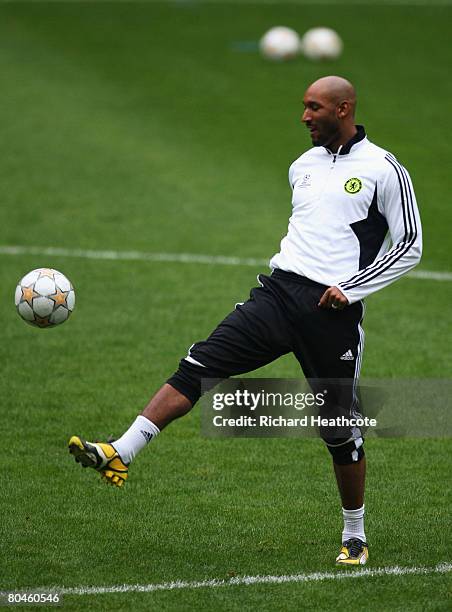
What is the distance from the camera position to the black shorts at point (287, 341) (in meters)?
6.88

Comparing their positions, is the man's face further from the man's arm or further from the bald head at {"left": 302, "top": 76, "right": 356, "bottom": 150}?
the man's arm

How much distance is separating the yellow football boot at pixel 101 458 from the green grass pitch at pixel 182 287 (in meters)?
0.62

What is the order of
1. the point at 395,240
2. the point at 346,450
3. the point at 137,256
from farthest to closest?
1. the point at 137,256
2. the point at 346,450
3. the point at 395,240

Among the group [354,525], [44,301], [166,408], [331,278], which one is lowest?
[354,525]

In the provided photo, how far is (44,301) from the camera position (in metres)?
7.92

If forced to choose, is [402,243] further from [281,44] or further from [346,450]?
[281,44]

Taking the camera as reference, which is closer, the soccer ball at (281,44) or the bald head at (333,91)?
the bald head at (333,91)

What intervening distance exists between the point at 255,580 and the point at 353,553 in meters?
0.68

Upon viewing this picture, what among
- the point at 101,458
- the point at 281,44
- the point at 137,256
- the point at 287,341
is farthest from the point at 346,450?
the point at 281,44

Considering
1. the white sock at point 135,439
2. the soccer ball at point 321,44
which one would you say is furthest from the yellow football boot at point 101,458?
the soccer ball at point 321,44

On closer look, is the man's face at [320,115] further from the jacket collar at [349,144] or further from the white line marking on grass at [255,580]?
the white line marking on grass at [255,580]

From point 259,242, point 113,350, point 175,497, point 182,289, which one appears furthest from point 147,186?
point 175,497

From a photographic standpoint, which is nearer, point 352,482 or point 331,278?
point 331,278

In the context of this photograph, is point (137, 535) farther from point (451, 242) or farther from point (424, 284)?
point (451, 242)
